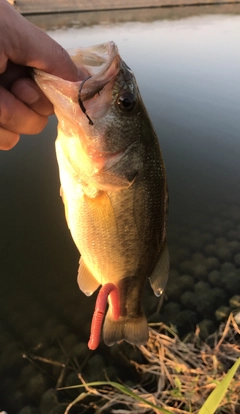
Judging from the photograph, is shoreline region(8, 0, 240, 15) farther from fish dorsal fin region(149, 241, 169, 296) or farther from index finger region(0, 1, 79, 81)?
fish dorsal fin region(149, 241, 169, 296)

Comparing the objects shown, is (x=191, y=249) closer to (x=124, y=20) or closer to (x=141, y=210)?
(x=141, y=210)

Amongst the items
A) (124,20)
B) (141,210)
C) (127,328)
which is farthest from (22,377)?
(124,20)

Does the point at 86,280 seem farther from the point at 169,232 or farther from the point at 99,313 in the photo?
the point at 169,232

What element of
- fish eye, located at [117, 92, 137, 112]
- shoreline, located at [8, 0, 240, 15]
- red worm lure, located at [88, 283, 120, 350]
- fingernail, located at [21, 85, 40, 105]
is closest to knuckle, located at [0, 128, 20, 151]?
fingernail, located at [21, 85, 40, 105]

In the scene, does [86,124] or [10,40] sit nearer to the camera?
[10,40]

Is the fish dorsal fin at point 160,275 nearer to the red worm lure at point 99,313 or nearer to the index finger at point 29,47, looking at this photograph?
the red worm lure at point 99,313

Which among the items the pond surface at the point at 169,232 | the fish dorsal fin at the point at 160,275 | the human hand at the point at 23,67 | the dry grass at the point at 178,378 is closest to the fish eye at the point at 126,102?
the human hand at the point at 23,67
